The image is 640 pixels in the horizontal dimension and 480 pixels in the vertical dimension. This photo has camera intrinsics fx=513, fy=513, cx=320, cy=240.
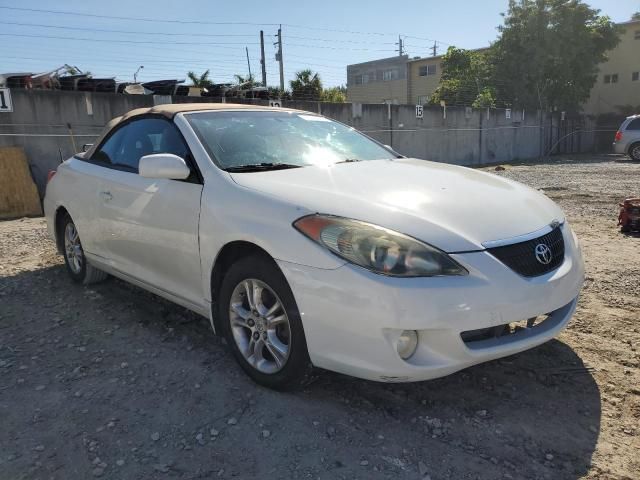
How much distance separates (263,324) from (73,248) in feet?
9.23

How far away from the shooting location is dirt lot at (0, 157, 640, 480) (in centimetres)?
220

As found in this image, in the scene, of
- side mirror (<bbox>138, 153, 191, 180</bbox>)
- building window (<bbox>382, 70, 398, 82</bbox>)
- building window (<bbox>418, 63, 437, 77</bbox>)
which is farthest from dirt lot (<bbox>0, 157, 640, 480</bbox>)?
building window (<bbox>382, 70, 398, 82</bbox>)

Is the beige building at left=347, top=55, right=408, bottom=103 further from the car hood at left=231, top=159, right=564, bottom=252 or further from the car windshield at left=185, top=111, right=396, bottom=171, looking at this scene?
the car hood at left=231, top=159, right=564, bottom=252

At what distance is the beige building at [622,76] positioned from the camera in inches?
1325

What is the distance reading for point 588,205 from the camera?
8.84 metres

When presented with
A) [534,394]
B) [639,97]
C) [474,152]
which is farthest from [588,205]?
[639,97]

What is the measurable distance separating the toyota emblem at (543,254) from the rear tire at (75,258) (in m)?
3.63

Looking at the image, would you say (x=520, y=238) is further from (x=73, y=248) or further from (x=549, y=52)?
(x=549, y=52)

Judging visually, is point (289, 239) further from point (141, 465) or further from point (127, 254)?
point (127, 254)

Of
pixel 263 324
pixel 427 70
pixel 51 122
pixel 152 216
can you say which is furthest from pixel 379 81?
pixel 263 324

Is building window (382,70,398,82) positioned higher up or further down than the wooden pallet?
higher up

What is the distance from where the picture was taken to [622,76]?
1345 inches

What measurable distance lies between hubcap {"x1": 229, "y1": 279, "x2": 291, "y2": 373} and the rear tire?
7.31 ft

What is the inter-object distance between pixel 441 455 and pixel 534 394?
2.53 feet
